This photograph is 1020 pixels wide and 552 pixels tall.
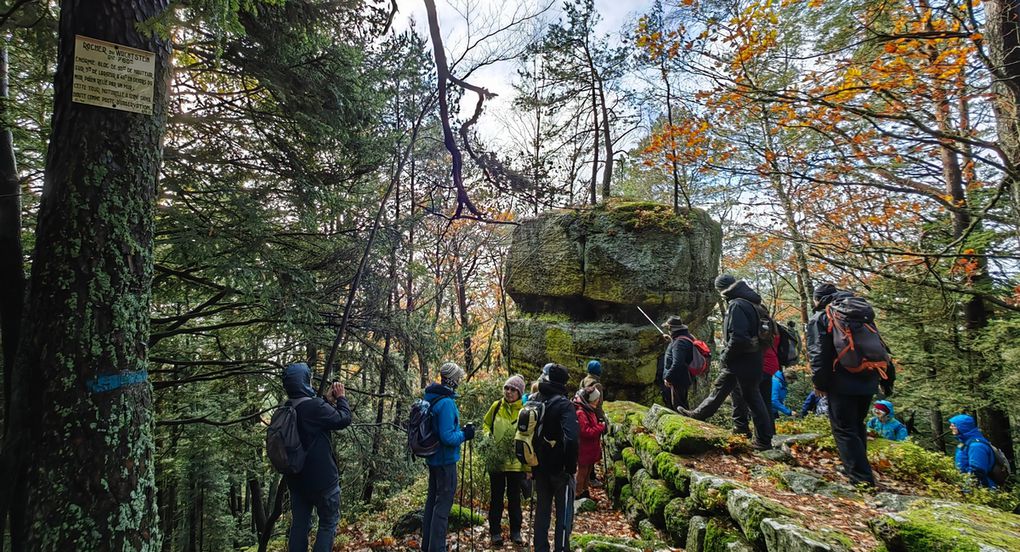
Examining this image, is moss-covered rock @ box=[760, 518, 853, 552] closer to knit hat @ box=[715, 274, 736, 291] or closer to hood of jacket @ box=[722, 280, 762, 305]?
hood of jacket @ box=[722, 280, 762, 305]

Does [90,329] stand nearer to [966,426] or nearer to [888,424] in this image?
[966,426]

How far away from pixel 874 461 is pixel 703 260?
6.99m

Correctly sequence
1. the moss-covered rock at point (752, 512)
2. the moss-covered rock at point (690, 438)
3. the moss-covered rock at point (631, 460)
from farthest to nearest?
1. the moss-covered rock at point (631, 460)
2. the moss-covered rock at point (690, 438)
3. the moss-covered rock at point (752, 512)

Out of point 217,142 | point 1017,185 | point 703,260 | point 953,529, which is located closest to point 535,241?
point 703,260

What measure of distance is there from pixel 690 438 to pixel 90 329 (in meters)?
5.32

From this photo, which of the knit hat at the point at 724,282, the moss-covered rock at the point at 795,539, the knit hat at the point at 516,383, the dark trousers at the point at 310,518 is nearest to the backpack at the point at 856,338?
the knit hat at the point at 724,282

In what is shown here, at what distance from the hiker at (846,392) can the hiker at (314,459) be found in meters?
4.43

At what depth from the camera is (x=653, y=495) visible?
4699mm

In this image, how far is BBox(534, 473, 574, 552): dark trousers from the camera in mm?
3896

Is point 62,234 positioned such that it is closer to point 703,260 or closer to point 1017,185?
point 1017,185

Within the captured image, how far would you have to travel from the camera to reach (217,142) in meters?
4.87

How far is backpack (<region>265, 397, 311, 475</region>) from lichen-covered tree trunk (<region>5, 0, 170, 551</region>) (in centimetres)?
107

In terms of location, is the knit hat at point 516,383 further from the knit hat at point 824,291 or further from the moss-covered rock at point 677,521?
the knit hat at point 824,291

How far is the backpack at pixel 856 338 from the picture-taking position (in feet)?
11.7
